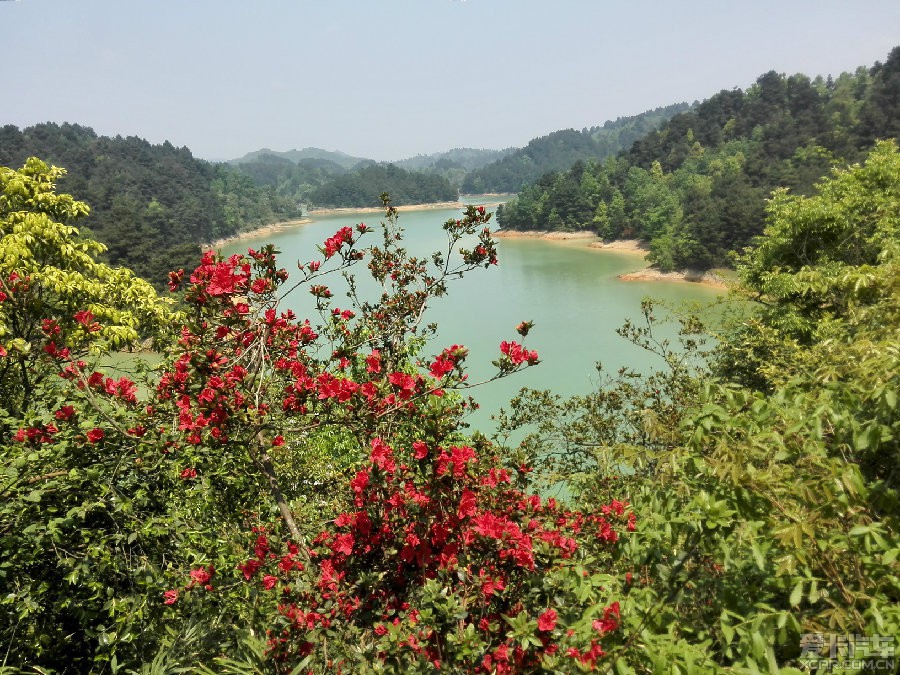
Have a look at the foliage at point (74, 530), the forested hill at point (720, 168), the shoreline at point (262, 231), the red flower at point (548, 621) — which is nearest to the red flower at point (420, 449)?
the red flower at point (548, 621)

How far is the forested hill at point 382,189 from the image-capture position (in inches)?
4028

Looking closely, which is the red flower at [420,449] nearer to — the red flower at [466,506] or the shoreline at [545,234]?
the red flower at [466,506]

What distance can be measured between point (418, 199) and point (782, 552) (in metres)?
107

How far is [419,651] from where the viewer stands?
6.01ft

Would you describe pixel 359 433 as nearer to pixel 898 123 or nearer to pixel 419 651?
pixel 419 651

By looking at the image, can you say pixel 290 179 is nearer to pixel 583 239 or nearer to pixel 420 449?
pixel 583 239

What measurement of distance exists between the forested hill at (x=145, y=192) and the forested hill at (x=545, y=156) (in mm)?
60982

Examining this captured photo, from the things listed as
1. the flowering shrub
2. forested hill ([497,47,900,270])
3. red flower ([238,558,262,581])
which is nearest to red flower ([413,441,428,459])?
the flowering shrub

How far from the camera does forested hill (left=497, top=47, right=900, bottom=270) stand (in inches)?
1204

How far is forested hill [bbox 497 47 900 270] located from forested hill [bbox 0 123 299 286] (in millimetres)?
32867

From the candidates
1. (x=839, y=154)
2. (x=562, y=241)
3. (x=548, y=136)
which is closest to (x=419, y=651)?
(x=839, y=154)

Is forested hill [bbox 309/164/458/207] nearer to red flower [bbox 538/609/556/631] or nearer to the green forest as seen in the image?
the green forest

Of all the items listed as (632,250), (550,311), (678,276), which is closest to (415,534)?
(550,311)

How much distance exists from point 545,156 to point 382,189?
59746mm
